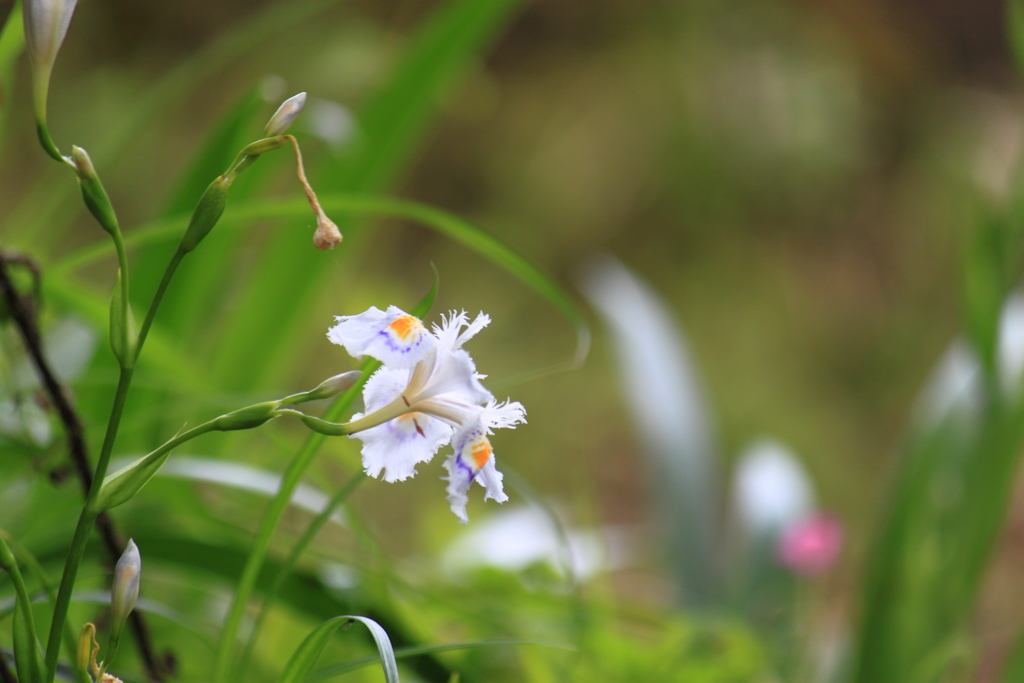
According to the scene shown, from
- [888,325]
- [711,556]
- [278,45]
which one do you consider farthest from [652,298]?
[888,325]

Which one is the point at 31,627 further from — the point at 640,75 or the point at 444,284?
the point at 640,75

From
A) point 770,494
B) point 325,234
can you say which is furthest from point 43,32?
point 770,494

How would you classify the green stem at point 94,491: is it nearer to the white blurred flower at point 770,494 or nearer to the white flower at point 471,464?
the white flower at point 471,464

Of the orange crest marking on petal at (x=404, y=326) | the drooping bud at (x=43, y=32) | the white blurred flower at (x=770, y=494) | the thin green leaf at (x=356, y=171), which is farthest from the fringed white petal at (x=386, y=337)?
the white blurred flower at (x=770, y=494)

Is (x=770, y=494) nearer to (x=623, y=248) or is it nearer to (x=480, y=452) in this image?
(x=480, y=452)

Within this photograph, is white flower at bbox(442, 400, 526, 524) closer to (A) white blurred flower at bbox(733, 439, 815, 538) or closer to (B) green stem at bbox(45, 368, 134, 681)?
(B) green stem at bbox(45, 368, 134, 681)

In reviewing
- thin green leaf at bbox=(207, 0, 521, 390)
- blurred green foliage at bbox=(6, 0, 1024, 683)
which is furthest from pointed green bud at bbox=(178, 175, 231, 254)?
thin green leaf at bbox=(207, 0, 521, 390)
